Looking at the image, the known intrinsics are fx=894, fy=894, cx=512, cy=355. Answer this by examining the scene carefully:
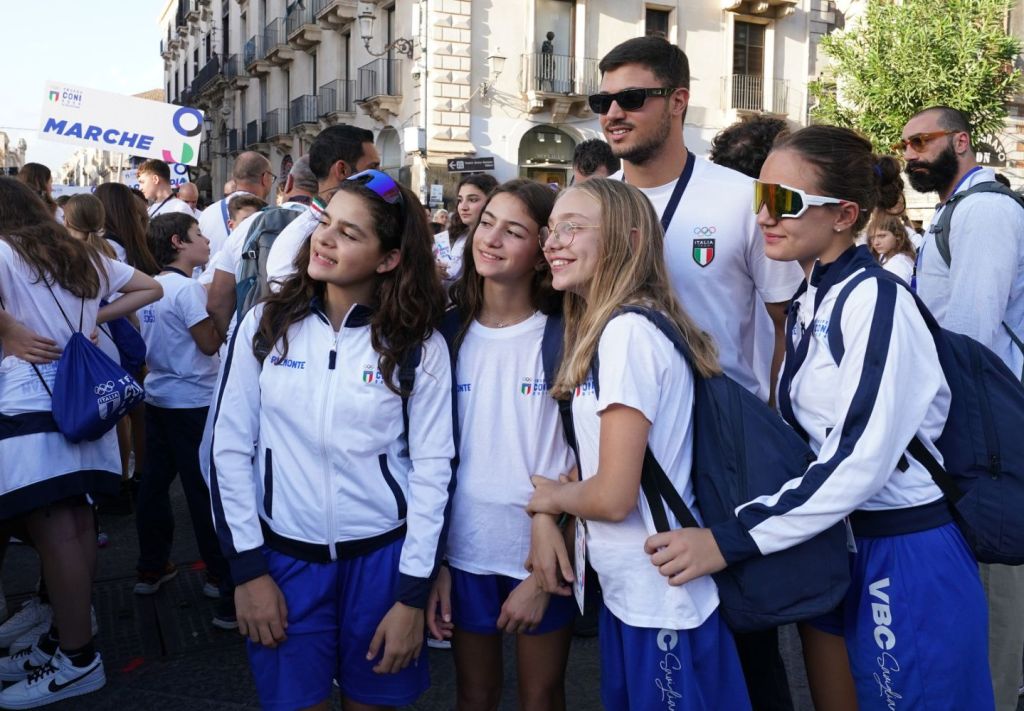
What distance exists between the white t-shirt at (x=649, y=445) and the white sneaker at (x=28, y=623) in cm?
296

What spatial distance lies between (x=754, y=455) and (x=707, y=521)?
20cm

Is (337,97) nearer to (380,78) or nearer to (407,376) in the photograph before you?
(380,78)

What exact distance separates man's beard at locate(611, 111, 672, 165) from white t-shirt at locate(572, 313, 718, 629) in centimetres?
93

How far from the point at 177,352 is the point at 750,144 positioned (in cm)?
299

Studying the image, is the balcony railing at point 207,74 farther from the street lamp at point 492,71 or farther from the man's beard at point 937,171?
the man's beard at point 937,171

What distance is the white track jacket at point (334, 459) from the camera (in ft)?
7.96

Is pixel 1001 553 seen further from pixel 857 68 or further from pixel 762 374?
pixel 857 68

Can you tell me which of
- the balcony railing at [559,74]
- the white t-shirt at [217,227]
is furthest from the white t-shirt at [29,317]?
the balcony railing at [559,74]

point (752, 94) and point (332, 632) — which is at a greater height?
point (752, 94)

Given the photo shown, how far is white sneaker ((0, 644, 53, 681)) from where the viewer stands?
3635 mm

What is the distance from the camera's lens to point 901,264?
6.41 m

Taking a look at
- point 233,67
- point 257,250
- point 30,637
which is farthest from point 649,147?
point 233,67

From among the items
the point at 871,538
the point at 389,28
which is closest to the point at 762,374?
the point at 871,538

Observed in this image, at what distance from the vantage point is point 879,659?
2174mm
